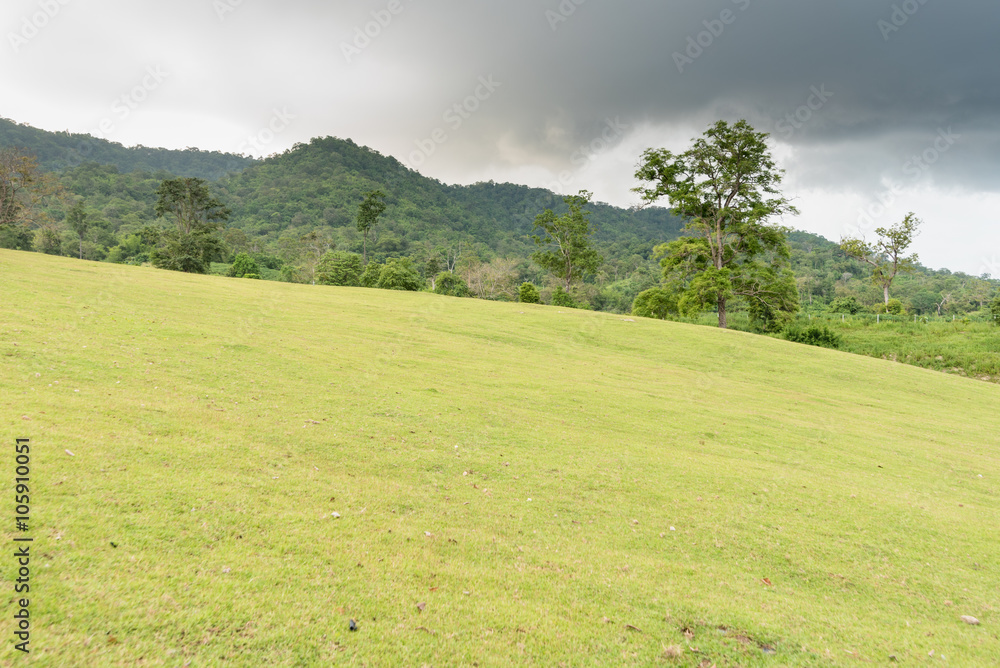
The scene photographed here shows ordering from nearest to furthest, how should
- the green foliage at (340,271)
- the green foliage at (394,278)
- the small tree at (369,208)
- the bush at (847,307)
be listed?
the green foliage at (394,278) < the green foliage at (340,271) < the bush at (847,307) < the small tree at (369,208)

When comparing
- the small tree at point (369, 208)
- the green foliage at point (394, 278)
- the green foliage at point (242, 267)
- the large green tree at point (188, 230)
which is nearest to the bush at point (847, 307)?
the green foliage at point (394, 278)

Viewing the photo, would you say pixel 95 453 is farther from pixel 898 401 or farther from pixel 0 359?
pixel 898 401

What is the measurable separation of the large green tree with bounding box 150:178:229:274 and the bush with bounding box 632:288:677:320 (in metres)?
46.8

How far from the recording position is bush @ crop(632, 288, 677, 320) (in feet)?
139

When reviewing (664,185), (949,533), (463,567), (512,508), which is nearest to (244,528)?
(463,567)

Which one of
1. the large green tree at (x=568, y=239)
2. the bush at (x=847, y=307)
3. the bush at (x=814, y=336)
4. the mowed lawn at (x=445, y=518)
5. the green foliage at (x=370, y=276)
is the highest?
the large green tree at (x=568, y=239)

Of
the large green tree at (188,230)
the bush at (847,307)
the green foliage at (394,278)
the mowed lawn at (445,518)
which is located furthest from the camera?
the bush at (847,307)

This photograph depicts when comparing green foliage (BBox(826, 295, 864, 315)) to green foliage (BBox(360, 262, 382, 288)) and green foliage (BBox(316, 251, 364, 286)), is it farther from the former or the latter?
green foliage (BBox(316, 251, 364, 286))

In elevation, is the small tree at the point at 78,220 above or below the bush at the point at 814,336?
above

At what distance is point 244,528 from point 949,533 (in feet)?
34.3

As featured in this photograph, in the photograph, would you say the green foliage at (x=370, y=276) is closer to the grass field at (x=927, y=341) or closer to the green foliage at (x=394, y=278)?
the green foliage at (x=394, y=278)

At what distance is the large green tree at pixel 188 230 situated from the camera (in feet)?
158

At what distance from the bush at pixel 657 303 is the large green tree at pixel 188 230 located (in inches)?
1842

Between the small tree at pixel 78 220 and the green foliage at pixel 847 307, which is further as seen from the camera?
the small tree at pixel 78 220
